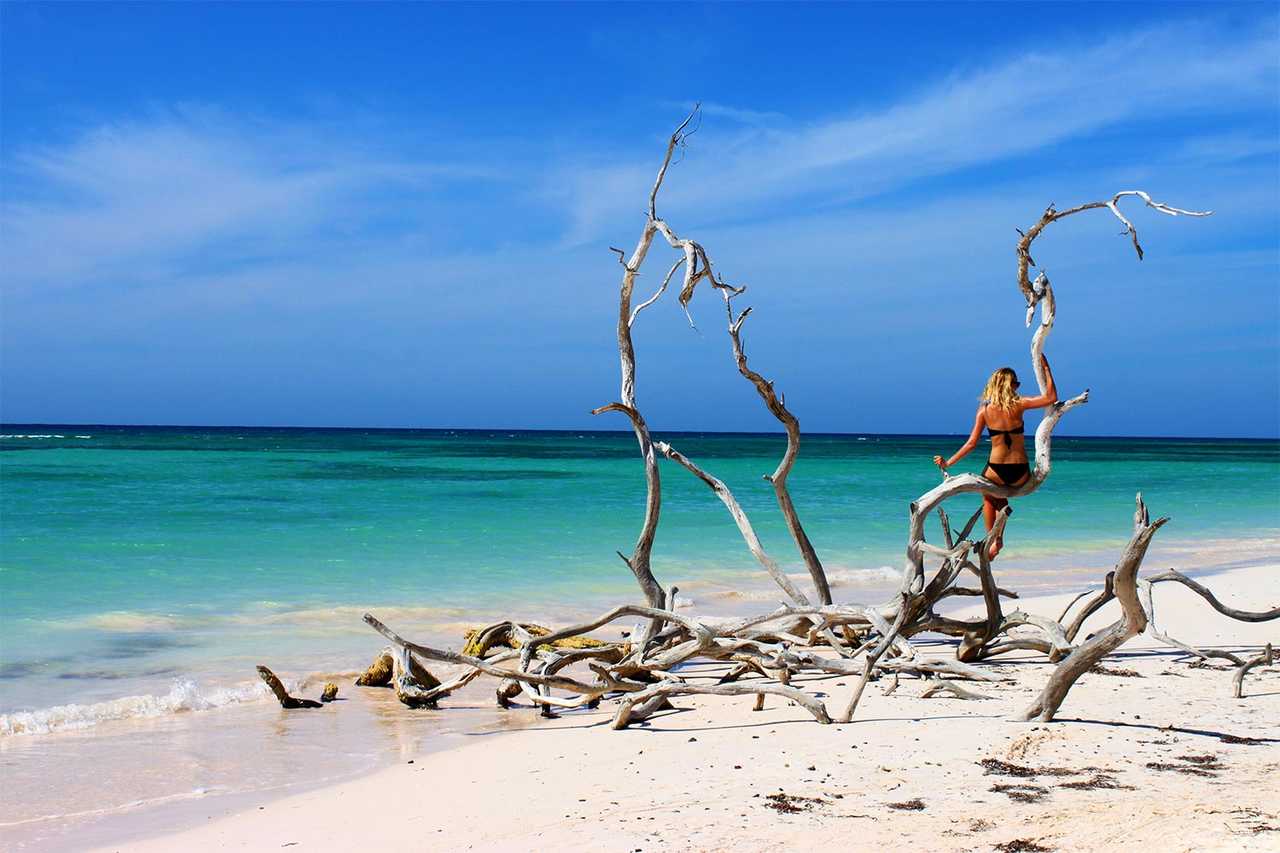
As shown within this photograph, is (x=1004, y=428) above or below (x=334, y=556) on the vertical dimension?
above

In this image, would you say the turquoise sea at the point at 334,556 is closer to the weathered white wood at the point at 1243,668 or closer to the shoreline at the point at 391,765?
the shoreline at the point at 391,765

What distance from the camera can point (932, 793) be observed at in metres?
3.60

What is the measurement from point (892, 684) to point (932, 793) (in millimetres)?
1554

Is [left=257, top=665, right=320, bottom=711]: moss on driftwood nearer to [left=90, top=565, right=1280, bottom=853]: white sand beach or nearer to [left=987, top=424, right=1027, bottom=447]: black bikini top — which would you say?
[left=90, top=565, right=1280, bottom=853]: white sand beach

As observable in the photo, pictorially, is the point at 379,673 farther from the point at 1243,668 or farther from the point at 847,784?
the point at 1243,668

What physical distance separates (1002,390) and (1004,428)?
0.24 m

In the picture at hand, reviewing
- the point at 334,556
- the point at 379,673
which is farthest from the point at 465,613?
the point at 334,556

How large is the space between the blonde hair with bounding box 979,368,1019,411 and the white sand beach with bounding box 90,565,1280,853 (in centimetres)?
145

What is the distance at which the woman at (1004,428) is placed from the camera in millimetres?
5520

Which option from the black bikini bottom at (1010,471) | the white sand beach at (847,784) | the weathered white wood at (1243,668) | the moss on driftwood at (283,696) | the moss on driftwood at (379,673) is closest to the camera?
the white sand beach at (847,784)

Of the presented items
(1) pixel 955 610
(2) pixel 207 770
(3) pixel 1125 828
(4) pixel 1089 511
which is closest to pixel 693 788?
(3) pixel 1125 828

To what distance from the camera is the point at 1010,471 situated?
5.54 m

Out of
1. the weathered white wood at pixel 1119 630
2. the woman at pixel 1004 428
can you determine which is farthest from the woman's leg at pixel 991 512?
the weathered white wood at pixel 1119 630

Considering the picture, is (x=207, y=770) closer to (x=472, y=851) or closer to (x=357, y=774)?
(x=357, y=774)
